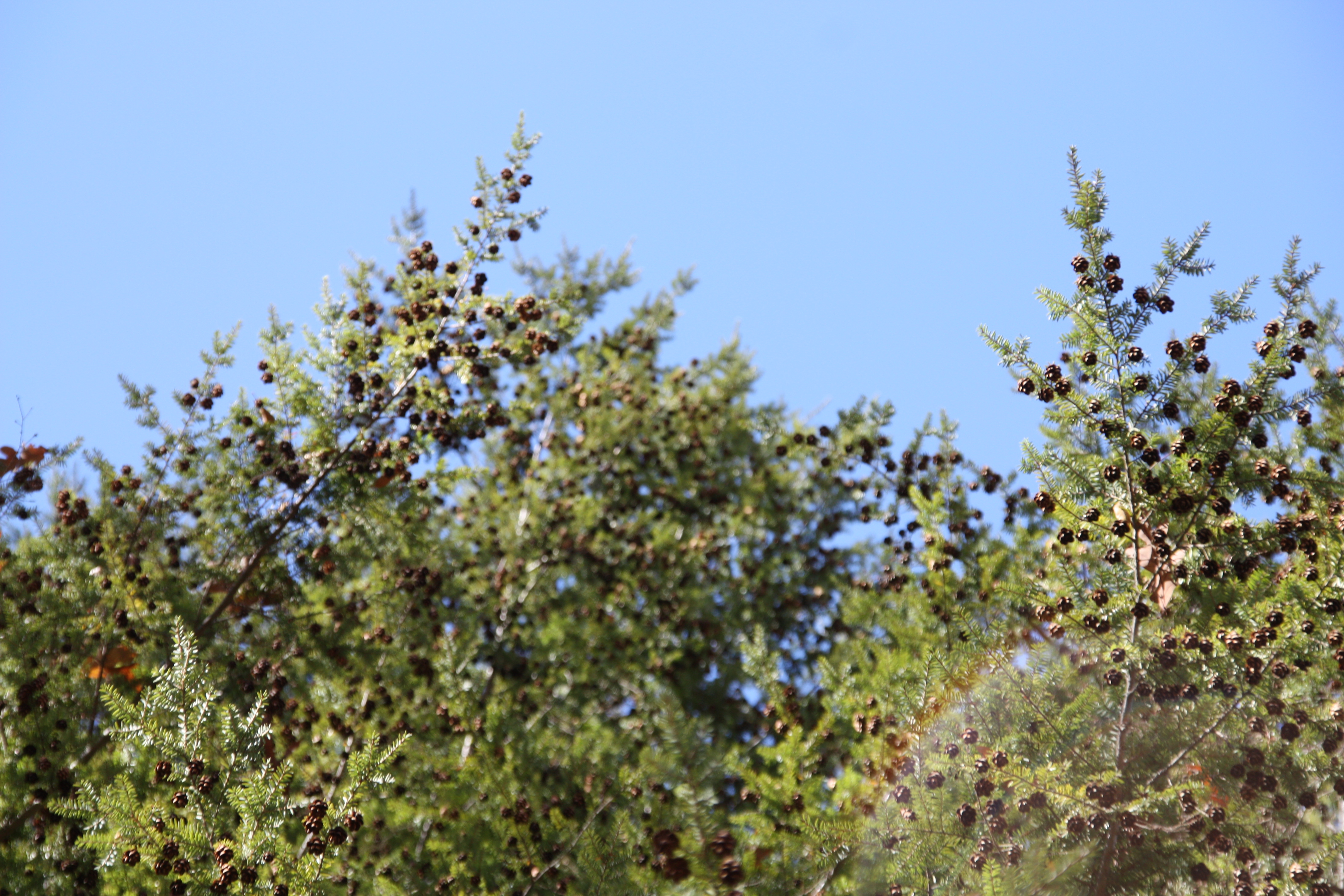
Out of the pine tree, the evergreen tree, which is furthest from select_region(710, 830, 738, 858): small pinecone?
the pine tree

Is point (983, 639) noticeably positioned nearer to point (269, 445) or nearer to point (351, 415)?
point (351, 415)

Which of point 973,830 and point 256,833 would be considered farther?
point 973,830

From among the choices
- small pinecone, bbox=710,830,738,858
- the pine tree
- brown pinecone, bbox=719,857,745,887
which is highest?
A: the pine tree

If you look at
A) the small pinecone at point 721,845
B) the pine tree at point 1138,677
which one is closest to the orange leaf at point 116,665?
the pine tree at point 1138,677

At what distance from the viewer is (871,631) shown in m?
7.88

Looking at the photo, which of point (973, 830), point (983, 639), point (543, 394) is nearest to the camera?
point (973, 830)

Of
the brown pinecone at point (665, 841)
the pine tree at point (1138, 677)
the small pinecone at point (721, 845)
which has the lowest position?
the small pinecone at point (721, 845)

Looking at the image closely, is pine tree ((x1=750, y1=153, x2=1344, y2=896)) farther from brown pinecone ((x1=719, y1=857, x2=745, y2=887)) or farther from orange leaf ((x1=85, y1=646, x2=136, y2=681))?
orange leaf ((x1=85, y1=646, x2=136, y2=681))

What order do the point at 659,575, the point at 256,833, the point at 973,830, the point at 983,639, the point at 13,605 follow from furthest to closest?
the point at 659,575 < the point at 13,605 < the point at 983,639 < the point at 973,830 < the point at 256,833

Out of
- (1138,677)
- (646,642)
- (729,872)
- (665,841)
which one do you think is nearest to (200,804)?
(665,841)

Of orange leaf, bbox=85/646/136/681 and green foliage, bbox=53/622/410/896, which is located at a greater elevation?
orange leaf, bbox=85/646/136/681

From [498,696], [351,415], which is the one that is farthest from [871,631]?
[351,415]

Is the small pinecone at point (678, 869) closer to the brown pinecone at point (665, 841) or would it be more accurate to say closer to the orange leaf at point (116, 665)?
the brown pinecone at point (665, 841)

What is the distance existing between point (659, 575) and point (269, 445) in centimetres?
437
